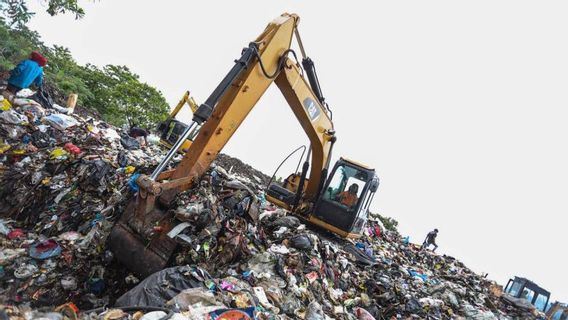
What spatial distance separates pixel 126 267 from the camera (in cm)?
315

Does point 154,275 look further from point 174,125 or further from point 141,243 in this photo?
point 174,125

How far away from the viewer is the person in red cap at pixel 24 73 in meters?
6.09

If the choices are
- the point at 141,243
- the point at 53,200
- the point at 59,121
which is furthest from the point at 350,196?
the point at 59,121

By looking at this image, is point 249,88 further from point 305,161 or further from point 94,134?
point 94,134

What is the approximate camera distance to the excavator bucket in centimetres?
295

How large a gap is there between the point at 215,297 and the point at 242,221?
1511mm

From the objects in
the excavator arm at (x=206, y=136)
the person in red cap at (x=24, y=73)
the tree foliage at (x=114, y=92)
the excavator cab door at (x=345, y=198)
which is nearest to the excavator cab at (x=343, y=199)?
the excavator cab door at (x=345, y=198)

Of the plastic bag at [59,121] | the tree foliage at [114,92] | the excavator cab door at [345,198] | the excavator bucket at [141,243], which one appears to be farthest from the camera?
the tree foliage at [114,92]

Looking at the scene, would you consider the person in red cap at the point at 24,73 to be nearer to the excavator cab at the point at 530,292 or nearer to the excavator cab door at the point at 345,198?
the excavator cab door at the point at 345,198

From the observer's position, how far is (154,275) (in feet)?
8.40

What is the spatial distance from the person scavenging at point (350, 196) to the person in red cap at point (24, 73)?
6518 mm

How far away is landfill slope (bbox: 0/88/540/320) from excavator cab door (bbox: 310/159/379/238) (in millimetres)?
767

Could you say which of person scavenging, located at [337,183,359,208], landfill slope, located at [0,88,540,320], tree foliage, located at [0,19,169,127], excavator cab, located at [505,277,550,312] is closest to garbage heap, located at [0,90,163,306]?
landfill slope, located at [0,88,540,320]

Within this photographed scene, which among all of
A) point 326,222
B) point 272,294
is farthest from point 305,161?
point 272,294
